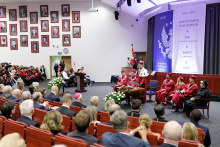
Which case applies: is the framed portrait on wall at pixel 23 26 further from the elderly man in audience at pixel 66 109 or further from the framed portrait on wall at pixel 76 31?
the elderly man in audience at pixel 66 109

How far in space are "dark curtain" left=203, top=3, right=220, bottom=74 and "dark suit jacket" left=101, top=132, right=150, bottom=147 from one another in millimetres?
8535

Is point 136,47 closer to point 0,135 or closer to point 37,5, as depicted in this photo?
point 37,5

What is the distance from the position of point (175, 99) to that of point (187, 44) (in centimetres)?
436

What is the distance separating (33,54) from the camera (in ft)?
49.5

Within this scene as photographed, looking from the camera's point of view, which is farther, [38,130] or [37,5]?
[37,5]

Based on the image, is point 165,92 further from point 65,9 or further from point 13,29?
point 13,29

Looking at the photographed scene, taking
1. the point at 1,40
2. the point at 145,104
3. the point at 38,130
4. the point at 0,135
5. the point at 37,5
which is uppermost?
the point at 37,5

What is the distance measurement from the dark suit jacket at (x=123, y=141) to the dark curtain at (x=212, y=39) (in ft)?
28.0

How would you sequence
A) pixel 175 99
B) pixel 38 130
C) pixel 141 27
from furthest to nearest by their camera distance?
pixel 141 27, pixel 175 99, pixel 38 130

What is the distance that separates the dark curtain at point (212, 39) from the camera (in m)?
8.80

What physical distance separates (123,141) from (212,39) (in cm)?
886

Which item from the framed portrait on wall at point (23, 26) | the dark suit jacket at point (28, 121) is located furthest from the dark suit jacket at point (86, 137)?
the framed portrait on wall at point (23, 26)

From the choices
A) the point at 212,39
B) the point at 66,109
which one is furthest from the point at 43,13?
the point at 66,109

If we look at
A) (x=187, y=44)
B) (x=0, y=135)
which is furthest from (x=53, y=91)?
(x=187, y=44)
